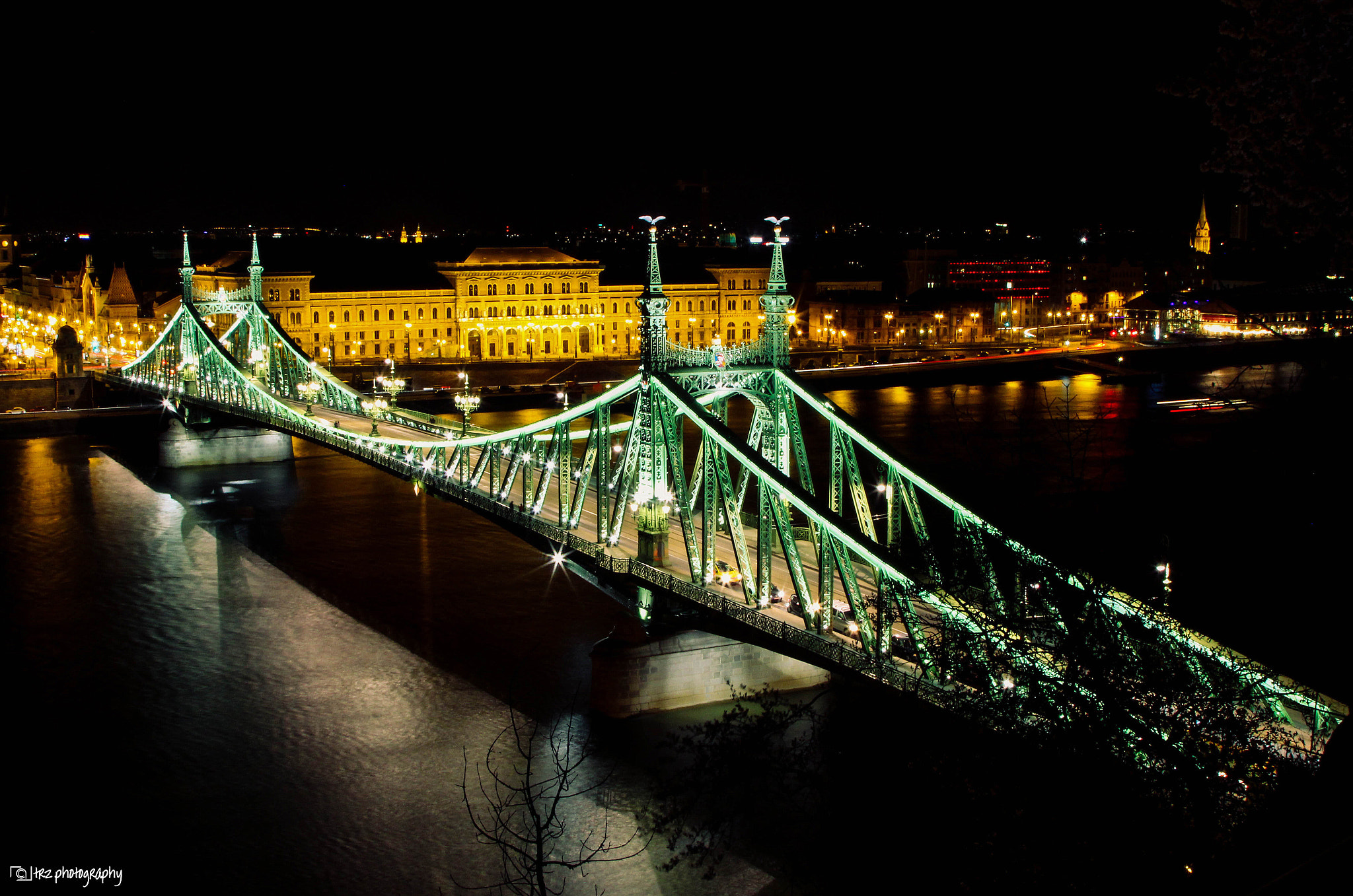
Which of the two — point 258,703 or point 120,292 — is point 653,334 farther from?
point 120,292

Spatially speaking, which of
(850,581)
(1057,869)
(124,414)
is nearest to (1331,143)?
(1057,869)

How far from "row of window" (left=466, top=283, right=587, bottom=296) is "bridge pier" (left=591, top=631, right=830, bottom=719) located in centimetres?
5631

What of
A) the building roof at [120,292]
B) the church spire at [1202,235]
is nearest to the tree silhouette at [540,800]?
the building roof at [120,292]

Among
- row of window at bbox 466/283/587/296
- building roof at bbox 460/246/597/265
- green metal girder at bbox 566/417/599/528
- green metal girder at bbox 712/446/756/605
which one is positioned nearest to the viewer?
green metal girder at bbox 712/446/756/605

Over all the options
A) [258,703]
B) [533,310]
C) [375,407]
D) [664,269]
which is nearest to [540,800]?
[258,703]

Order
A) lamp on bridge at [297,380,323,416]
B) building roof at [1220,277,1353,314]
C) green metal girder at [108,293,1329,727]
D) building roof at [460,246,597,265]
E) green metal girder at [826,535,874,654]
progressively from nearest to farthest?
green metal girder at [108,293,1329,727]
green metal girder at [826,535,874,654]
lamp on bridge at [297,380,323,416]
building roof at [460,246,597,265]
building roof at [1220,277,1353,314]

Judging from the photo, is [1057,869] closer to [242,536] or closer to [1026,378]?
[242,536]

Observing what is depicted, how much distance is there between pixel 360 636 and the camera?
70.2ft

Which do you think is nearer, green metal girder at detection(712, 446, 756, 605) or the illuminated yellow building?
green metal girder at detection(712, 446, 756, 605)

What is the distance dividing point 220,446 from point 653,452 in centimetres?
2918

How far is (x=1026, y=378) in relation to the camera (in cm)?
6944

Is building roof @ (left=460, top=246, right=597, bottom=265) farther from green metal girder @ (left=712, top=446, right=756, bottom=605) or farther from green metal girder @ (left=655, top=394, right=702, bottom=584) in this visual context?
green metal girder @ (left=712, top=446, right=756, bottom=605)

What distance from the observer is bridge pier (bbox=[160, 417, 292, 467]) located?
42188 mm

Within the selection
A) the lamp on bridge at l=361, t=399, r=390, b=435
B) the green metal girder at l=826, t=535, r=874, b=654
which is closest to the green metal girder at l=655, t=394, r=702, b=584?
the green metal girder at l=826, t=535, r=874, b=654
